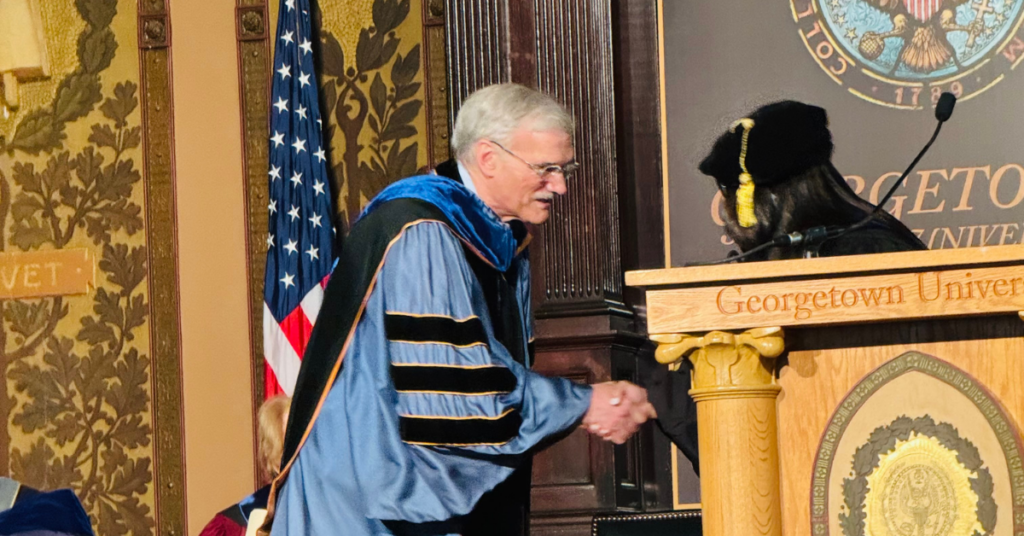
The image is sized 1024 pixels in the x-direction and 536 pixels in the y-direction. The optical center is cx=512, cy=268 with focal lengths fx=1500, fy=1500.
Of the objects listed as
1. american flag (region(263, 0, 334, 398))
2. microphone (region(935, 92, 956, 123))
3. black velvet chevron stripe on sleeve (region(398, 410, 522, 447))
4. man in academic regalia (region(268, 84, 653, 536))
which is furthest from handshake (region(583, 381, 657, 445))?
american flag (region(263, 0, 334, 398))

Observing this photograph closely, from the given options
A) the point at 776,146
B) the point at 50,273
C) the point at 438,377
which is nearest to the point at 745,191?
the point at 776,146

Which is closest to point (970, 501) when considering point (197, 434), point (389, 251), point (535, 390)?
point (535, 390)

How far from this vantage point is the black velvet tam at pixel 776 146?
4.67 m

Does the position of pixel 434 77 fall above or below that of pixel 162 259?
above

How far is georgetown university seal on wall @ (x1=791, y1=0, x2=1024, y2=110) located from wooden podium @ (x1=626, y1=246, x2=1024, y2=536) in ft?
7.16

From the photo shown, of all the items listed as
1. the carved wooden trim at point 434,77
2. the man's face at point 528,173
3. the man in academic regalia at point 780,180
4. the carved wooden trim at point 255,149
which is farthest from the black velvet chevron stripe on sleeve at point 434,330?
the carved wooden trim at point 255,149

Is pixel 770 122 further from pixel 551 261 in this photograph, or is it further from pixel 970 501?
pixel 970 501

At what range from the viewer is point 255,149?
579 cm

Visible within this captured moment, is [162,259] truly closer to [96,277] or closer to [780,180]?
[96,277]

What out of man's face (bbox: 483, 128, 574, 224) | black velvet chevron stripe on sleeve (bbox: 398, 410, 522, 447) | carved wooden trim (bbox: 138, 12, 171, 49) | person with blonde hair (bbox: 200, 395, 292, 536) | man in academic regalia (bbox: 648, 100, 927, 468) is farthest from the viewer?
carved wooden trim (bbox: 138, 12, 171, 49)

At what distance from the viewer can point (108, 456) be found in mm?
5852

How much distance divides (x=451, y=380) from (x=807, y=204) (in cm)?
203

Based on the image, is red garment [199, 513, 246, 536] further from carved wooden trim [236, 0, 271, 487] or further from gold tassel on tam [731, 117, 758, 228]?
gold tassel on tam [731, 117, 758, 228]

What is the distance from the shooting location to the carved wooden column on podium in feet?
8.85
